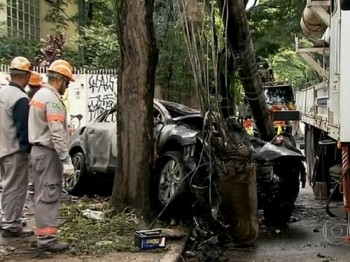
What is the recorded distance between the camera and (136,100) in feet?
25.5

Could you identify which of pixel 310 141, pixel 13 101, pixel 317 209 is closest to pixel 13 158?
pixel 13 101

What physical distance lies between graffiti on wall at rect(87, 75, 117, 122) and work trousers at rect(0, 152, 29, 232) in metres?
10.1

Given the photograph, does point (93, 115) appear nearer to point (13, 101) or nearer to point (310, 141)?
point (310, 141)

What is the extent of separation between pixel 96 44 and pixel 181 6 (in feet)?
43.4

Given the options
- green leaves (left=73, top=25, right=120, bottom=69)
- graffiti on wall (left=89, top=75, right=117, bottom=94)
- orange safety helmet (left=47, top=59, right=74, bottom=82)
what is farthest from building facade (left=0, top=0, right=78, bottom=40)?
orange safety helmet (left=47, top=59, right=74, bottom=82)

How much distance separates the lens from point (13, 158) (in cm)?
690

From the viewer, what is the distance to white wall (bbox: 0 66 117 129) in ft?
55.8

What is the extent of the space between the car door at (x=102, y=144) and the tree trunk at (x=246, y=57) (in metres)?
2.37

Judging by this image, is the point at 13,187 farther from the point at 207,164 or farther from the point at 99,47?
the point at 99,47

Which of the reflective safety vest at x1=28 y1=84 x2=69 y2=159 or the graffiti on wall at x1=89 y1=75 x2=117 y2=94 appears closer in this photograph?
the reflective safety vest at x1=28 y1=84 x2=69 y2=159

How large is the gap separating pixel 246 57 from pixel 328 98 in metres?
1.93

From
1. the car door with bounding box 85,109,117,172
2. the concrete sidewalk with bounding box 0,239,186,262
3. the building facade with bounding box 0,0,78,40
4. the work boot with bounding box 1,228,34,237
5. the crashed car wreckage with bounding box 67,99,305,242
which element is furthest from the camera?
the building facade with bounding box 0,0,78,40

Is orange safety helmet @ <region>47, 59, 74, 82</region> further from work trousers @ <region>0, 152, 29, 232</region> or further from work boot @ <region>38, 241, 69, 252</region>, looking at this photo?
work boot @ <region>38, 241, 69, 252</region>

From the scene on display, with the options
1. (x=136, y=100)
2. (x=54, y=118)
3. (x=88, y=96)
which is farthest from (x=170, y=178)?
(x=88, y=96)
